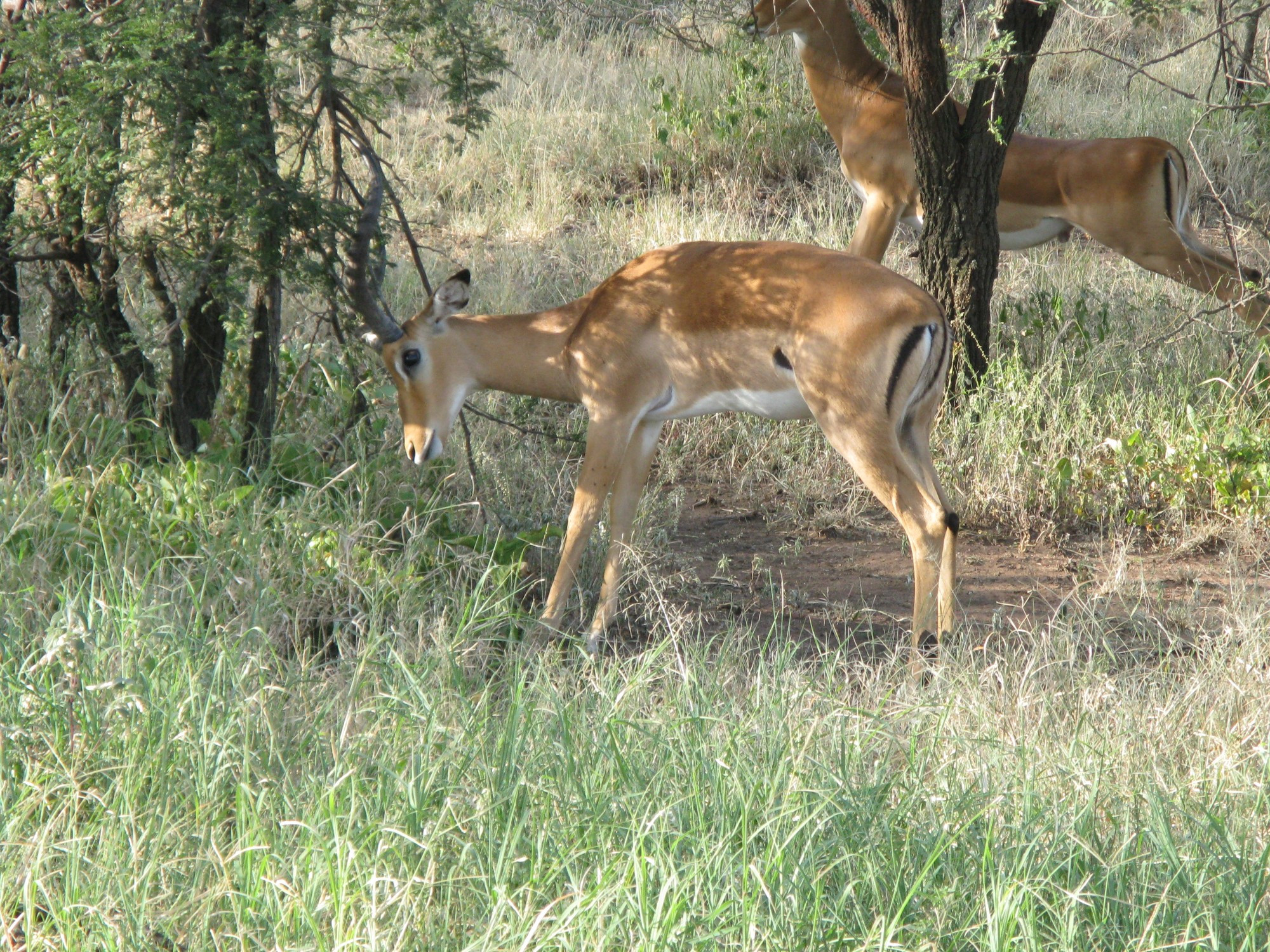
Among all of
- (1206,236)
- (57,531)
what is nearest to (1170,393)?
(1206,236)

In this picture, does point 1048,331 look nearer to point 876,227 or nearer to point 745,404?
point 876,227

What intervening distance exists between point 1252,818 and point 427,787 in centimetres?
166

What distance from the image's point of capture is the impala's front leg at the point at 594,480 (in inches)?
179

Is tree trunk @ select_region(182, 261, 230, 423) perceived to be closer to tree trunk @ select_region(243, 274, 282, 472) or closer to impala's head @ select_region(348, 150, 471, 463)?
tree trunk @ select_region(243, 274, 282, 472)

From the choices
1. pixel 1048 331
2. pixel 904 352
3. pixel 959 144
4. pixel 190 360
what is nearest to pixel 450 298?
pixel 190 360

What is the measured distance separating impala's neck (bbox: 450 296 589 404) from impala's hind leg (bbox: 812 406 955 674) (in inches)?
40.7

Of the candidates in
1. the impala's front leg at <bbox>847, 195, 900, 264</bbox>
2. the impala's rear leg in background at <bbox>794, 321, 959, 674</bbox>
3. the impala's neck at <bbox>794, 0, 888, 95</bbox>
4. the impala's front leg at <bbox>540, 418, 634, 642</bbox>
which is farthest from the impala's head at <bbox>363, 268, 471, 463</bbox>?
the impala's neck at <bbox>794, 0, 888, 95</bbox>

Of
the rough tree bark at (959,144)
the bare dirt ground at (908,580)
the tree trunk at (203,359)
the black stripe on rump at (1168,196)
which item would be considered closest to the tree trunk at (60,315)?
the tree trunk at (203,359)

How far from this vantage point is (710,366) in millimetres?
4523

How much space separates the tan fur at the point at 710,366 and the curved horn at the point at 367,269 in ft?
0.26

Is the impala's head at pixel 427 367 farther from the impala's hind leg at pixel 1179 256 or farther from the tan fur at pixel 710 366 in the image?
the impala's hind leg at pixel 1179 256

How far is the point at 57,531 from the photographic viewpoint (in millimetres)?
3965

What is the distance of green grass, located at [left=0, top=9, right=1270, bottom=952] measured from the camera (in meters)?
2.39

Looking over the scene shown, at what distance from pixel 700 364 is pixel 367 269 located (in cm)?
116
